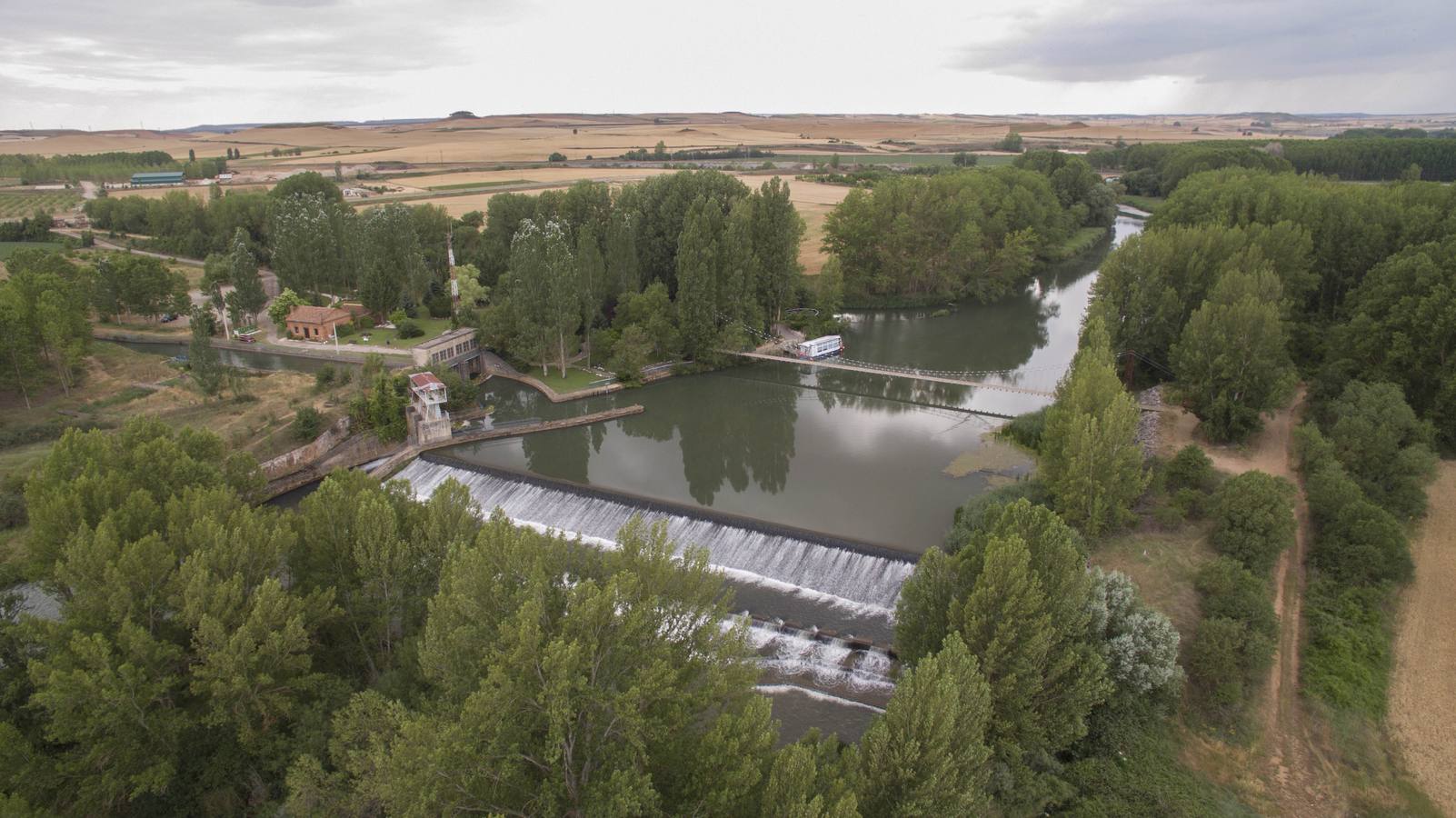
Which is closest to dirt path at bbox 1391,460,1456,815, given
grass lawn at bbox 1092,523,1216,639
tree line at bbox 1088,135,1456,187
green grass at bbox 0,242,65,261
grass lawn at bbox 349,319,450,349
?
grass lawn at bbox 1092,523,1216,639

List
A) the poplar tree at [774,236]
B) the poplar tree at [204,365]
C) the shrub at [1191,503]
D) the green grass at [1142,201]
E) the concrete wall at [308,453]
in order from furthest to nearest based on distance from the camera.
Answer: the green grass at [1142,201], the poplar tree at [774,236], the poplar tree at [204,365], the concrete wall at [308,453], the shrub at [1191,503]

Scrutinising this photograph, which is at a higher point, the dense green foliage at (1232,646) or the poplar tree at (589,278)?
the poplar tree at (589,278)

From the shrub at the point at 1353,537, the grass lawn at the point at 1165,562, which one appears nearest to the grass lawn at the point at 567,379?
the grass lawn at the point at 1165,562

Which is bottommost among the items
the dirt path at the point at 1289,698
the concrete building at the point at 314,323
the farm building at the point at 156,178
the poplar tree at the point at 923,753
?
the dirt path at the point at 1289,698

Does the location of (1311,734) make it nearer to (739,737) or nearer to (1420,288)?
(739,737)

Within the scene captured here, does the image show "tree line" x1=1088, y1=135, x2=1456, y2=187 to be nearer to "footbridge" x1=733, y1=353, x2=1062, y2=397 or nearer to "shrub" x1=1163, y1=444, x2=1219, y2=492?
"footbridge" x1=733, y1=353, x2=1062, y2=397

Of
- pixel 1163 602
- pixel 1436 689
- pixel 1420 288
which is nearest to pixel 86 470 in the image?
pixel 1163 602

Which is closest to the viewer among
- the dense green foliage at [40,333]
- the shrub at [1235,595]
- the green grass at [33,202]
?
the shrub at [1235,595]

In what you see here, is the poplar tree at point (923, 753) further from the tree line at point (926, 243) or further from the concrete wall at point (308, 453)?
the tree line at point (926, 243)
